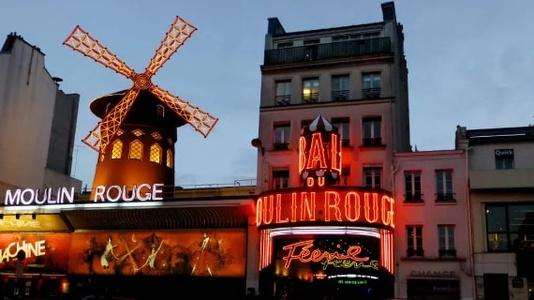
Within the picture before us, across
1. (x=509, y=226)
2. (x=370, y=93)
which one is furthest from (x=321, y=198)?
(x=509, y=226)

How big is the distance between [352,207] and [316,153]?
6.06ft

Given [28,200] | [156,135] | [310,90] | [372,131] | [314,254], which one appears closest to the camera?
[314,254]

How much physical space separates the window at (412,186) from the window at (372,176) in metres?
0.81

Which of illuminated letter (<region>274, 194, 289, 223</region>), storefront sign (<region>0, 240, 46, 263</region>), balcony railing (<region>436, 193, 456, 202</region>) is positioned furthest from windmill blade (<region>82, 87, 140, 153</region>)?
balcony railing (<region>436, 193, 456, 202</region>)

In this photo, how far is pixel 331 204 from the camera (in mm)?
17078

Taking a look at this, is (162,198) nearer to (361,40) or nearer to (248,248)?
(248,248)

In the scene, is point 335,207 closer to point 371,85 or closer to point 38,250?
point 371,85

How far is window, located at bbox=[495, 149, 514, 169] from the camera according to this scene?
17.9m

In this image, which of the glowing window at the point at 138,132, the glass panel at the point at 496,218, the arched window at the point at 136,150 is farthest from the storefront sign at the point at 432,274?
the glowing window at the point at 138,132

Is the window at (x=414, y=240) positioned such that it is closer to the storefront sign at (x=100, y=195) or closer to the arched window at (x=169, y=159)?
the storefront sign at (x=100, y=195)

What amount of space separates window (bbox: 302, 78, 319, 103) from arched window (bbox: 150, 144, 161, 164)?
20.3 ft

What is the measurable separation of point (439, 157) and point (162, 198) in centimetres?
861

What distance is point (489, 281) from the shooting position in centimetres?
1700

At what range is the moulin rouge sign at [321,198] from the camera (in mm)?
17031
